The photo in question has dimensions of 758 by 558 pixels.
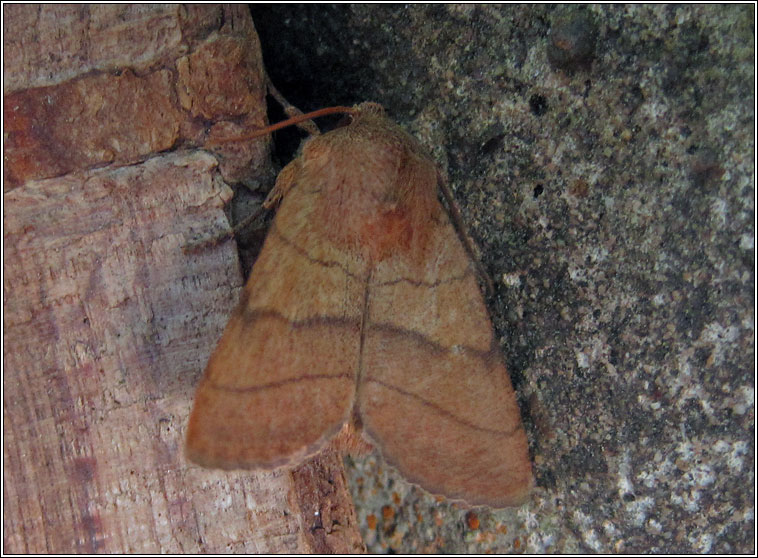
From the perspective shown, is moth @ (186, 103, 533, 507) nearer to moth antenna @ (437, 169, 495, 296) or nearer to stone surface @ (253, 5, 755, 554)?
moth antenna @ (437, 169, 495, 296)

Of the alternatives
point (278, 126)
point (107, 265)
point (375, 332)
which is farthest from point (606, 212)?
point (107, 265)

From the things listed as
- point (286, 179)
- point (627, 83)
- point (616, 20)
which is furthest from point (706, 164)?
point (286, 179)

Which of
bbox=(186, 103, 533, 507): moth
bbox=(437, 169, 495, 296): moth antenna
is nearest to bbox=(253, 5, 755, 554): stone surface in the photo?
bbox=(437, 169, 495, 296): moth antenna

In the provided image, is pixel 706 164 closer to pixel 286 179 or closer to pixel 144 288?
pixel 286 179

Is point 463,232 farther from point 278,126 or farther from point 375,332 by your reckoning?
point 278,126

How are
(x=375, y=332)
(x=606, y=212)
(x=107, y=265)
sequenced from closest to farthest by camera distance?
(x=107, y=265) < (x=375, y=332) < (x=606, y=212)

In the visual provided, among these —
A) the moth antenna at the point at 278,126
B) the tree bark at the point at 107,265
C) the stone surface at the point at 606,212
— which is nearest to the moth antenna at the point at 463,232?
the stone surface at the point at 606,212

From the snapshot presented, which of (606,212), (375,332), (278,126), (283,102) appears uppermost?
(283,102)
